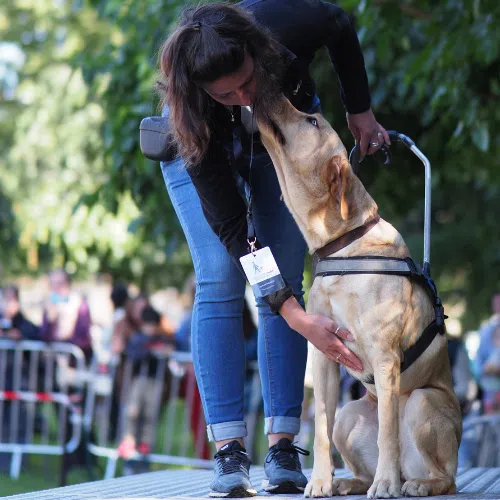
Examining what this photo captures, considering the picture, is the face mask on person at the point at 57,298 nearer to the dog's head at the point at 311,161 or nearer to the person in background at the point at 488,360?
the person in background at the point at 488,360

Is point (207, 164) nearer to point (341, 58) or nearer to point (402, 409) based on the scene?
point (341, 58)

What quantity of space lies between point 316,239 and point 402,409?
0.74 meters

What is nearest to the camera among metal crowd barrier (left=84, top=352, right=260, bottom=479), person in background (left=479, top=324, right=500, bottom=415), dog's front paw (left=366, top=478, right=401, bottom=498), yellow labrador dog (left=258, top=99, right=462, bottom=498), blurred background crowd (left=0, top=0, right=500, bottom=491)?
dog's front paw (left=366, top=478, right=401, bottom=498)

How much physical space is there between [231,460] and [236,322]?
0.54m

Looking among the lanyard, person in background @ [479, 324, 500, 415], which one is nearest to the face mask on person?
person in background @ [479, 324, 500, 415]

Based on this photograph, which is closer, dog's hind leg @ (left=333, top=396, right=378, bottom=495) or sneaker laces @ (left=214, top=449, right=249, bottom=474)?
sneaker laces @ (left=214, top=449, right=249, bottom=474)

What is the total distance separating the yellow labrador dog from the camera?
11.9ft

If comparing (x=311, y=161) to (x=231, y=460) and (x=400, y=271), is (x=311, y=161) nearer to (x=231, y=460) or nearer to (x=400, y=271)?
(x=400, y=271)

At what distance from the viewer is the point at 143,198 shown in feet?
29.6

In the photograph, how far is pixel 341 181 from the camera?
3.71 m

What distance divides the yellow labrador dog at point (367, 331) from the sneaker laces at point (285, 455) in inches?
8.3

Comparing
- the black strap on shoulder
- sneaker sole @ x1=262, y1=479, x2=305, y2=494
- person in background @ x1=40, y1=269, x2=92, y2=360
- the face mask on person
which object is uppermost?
the black strap on shoulder

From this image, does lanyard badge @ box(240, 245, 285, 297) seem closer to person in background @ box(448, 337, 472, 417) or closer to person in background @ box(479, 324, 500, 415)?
person in background @ box(448, 337, 472, 417)

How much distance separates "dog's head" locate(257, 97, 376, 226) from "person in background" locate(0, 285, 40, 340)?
289 inches
